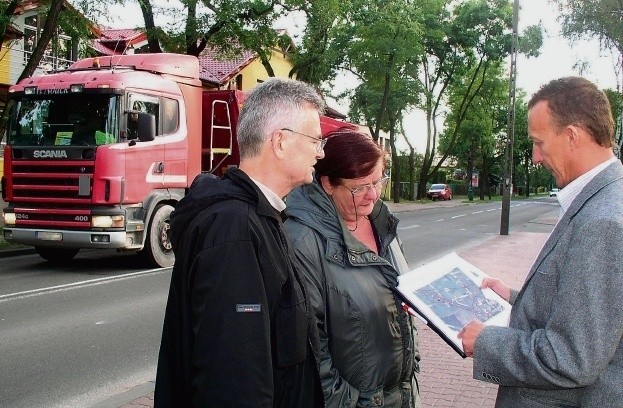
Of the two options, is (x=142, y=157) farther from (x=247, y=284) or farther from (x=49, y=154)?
(x=247, y=284)

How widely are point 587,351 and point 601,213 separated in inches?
15.3

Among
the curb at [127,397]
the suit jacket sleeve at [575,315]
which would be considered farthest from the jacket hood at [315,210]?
the curb at [127,397]

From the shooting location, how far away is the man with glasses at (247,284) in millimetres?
1690

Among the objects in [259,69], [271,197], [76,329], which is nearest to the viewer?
[271,197]

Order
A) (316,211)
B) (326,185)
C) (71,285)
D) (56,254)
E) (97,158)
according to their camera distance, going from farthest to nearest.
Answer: (56,254) → (97,158) → (71,285) → (326,185) → (316,211)

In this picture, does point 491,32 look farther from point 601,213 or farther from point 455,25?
point 601,213

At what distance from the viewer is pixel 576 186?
2.06m

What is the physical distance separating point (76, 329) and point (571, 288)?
20.6 ft

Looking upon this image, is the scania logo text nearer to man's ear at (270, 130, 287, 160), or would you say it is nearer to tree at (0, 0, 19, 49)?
tree at (0, 0, 19, 49)

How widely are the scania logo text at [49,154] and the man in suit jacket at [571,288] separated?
33.1 feet

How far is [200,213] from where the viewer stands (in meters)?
1.81

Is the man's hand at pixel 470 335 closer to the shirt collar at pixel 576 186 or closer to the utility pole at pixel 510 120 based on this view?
the shirt collar at pixel 576 186

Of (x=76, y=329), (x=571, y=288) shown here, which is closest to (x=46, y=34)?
(x=76, y=329)

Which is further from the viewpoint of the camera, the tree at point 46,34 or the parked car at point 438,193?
the parked car at point 438,193
